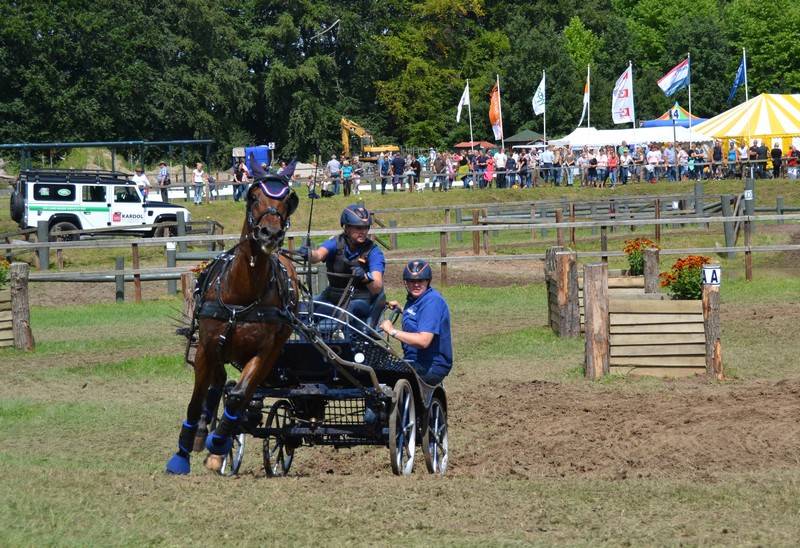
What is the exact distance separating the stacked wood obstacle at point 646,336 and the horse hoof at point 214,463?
6.42 m

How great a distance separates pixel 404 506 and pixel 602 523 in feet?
4.02

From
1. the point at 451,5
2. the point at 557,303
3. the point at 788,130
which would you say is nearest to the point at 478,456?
the point at 557,303

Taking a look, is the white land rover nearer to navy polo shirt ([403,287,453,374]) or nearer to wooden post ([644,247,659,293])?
wooden post ([644,247,659,293])

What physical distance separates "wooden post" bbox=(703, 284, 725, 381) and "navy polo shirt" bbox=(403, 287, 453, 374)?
202 inches

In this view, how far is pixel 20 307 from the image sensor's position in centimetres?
1841

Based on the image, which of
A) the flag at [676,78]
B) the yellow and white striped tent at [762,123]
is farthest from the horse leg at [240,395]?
the flag at [676,78]

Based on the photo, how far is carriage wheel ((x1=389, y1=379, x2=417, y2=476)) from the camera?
31.4ft

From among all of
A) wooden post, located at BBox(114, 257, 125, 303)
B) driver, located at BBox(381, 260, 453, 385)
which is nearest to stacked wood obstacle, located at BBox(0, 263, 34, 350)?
wooden post, located at BBox(114, 257, 125, 303)

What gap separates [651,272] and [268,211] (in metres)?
11.1

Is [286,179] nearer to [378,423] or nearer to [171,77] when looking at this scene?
[378,423]

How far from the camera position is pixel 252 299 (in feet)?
30.3

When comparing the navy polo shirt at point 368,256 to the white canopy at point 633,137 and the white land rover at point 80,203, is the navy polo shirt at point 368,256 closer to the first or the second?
the white land rover at point 80,203

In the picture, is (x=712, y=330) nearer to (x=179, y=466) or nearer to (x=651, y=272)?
(x=651, y=272)

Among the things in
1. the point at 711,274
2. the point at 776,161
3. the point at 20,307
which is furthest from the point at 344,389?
the point at 776,161
